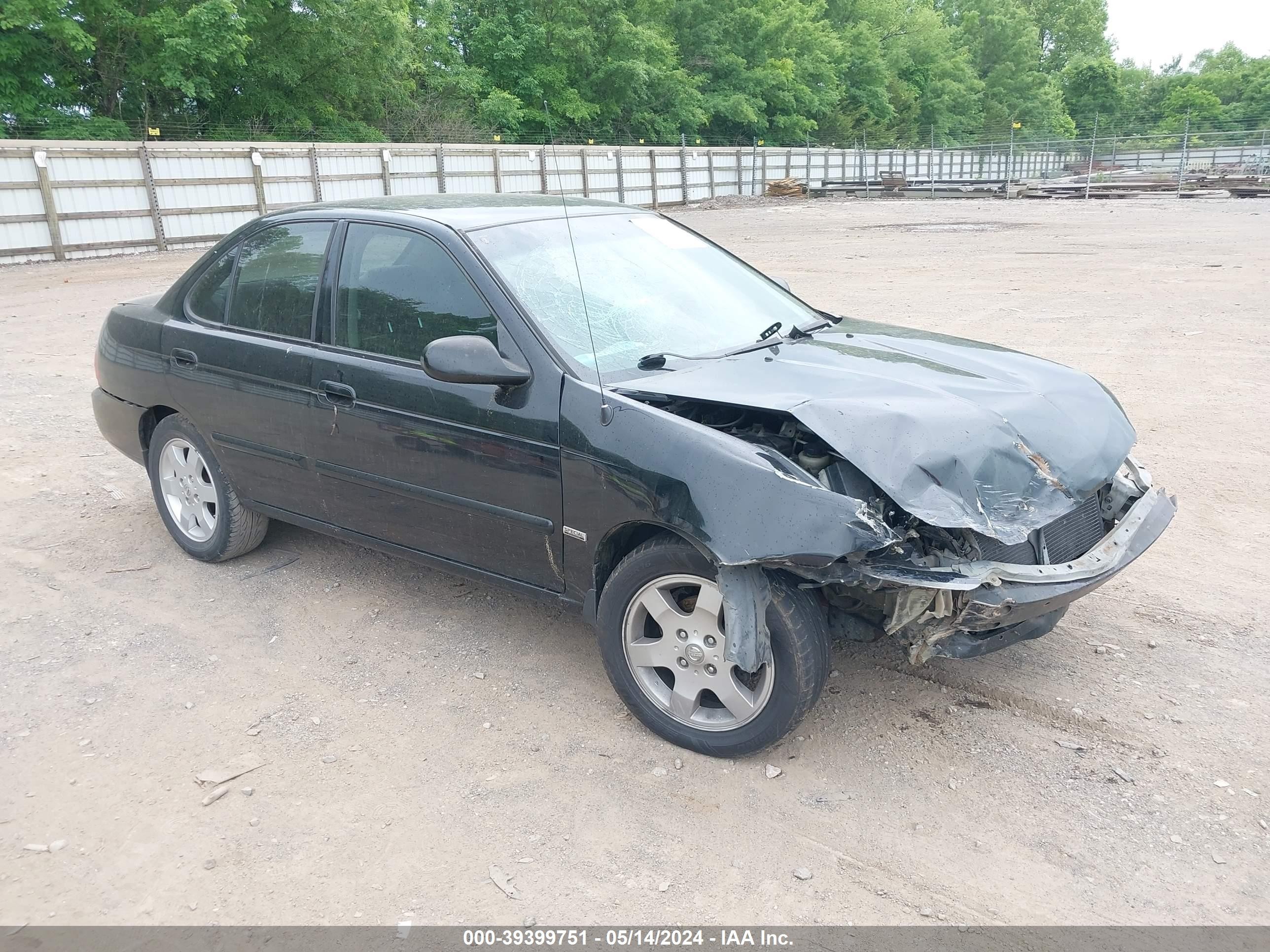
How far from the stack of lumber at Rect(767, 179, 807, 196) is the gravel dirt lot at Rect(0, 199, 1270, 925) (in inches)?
1449

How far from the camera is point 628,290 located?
13.0 ft

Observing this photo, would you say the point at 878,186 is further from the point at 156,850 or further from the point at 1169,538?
the point at 156,850

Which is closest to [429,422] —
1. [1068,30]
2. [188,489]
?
[188,489]

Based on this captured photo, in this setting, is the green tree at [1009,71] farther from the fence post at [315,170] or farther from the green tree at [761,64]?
the fence post at [315,170]

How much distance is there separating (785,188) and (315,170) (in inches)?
860

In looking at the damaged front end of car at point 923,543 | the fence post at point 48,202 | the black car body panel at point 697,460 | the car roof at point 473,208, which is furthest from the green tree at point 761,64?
the damaged front end of car at point 923,543

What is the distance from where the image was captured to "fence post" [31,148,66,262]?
18953 mm

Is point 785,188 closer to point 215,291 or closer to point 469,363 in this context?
point 215,291

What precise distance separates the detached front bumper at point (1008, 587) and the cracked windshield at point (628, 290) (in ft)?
4.24

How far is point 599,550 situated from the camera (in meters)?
3.40

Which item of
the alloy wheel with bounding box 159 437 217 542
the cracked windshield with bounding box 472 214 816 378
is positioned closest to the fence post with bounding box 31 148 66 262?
the alloy wheel with bounding box 159 437 217 542

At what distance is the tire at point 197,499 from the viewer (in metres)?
4.77

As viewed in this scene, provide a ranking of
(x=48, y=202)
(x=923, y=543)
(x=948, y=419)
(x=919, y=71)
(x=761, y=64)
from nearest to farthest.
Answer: (x=923, y=543) < (x=948, y=419) < (x=48, y=202) < (x=761, y=64) < (x=919, y=71)

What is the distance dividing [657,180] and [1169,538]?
3291cm
